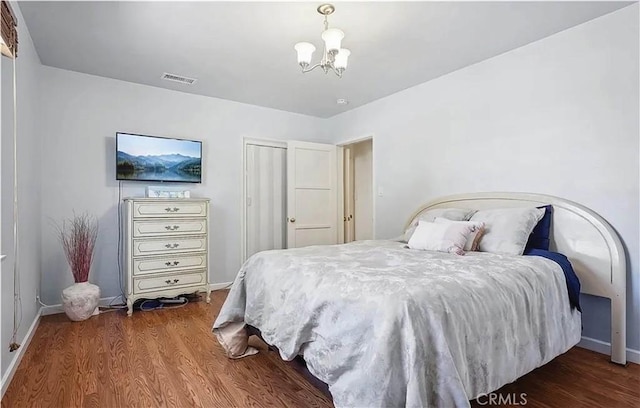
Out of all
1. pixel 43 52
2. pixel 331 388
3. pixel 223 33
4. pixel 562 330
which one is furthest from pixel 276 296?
pixel 43 52

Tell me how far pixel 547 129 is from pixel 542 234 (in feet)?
2.84

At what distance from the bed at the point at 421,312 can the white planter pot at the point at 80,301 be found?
1.59 metres

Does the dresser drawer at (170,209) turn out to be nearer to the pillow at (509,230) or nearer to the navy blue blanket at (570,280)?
the pillow at (509,230)

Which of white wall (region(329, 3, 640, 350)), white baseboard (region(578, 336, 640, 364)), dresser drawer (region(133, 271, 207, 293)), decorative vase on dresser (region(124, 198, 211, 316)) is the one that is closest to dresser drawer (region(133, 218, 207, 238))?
decorative vase on dresser (region(124, 198, 211, 316))

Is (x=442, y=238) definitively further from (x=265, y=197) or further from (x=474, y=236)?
(x=265, y=197)

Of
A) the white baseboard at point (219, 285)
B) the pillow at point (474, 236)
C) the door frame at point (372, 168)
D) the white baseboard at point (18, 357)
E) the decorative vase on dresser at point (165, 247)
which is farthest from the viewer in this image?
the door frame at point (372, 168)

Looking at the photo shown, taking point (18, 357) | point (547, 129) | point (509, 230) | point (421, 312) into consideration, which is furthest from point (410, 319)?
point (18, 357)

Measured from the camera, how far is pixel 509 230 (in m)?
2.50

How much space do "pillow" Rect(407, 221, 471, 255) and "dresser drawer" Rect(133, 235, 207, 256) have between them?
2.28 m

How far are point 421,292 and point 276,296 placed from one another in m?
0.90

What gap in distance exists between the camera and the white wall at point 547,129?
2.33 meters

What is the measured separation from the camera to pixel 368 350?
53.8 inches

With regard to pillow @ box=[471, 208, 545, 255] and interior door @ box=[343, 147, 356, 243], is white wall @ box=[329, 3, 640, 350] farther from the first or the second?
interior door @ box=[343, 147, 356, 243]

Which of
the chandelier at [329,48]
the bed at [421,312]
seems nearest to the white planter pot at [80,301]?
the bed at [421,312]
